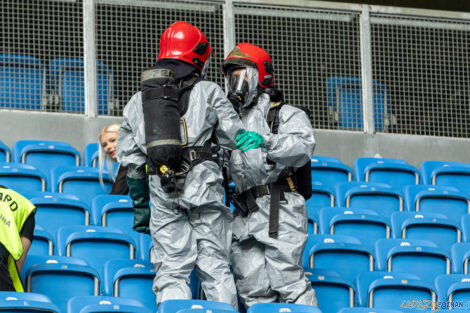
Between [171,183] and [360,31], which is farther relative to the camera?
[360,31]

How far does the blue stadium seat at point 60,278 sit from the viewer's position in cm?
497

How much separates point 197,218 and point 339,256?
1.38m

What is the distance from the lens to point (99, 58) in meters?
8.93

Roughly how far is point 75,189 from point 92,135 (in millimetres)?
1911

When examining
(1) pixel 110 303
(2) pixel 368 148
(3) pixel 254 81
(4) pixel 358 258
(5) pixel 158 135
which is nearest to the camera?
(1) pixel 110 303

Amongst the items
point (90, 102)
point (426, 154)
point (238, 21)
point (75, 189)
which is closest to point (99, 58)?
point (90, 102)

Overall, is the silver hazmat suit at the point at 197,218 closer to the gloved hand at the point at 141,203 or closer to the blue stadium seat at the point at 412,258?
the gloved hand at the point at 141,203

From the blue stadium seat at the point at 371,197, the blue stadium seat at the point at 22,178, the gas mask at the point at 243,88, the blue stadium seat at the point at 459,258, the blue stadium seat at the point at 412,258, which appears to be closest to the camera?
the gas mask at the point at 243,88

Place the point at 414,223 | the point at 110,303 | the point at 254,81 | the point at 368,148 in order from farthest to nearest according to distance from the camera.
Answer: the point at 368,148
the point at 414,223
the point at 254,81
the point at 110,303

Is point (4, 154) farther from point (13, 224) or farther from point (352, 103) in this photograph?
point (352, 103)

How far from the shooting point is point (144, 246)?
5.77 meters

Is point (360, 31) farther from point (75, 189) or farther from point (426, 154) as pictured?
point (75, 189)

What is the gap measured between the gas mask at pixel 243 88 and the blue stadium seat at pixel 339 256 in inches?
43.6

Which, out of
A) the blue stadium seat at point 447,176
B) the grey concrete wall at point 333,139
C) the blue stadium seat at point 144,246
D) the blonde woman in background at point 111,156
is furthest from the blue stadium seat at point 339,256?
the grey concrete wall at point 333,139
